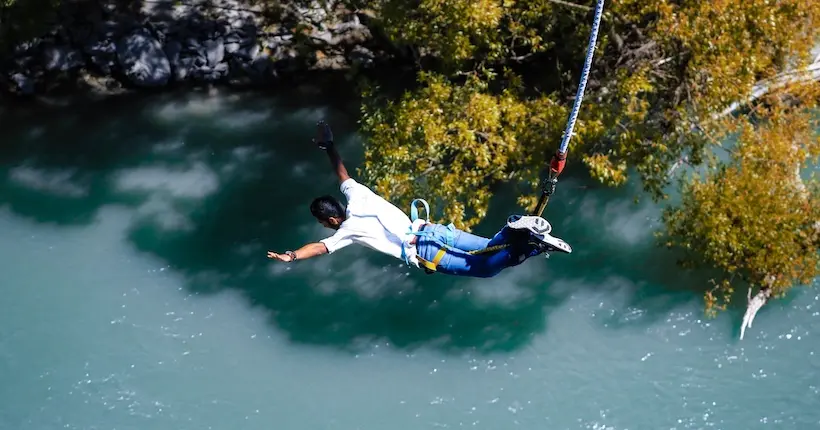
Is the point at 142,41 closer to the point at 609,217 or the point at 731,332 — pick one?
the point at 609,217

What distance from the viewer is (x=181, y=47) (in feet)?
34.7

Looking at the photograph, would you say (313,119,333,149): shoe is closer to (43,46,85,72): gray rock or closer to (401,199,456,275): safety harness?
(401,199,456,275): safety harness

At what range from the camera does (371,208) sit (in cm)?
575

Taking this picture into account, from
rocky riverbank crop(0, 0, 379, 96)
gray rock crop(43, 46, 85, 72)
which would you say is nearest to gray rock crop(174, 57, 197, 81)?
rocky riverbank crop(0, 0, 379, 96)

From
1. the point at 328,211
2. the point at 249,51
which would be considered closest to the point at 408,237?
the point at 328,211

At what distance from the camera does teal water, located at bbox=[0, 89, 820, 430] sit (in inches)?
325

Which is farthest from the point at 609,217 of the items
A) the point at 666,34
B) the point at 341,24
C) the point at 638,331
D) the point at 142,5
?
the point at 142,5

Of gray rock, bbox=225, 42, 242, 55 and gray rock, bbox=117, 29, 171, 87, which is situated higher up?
gray rock, bbox=225, 42, 242, 55

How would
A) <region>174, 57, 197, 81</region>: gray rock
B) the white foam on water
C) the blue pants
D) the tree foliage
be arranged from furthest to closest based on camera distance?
<region>174, 57, 197, 81</region>: gray rock, the white foam on water, the tree foliage, the blue pants

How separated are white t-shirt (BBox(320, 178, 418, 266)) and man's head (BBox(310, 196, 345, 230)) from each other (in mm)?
40

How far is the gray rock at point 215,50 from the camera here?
1055 cm

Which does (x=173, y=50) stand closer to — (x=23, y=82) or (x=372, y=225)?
(x=23, y=82)

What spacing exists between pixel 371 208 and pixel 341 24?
523 centimetres

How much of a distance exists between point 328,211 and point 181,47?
5602 millimetres
